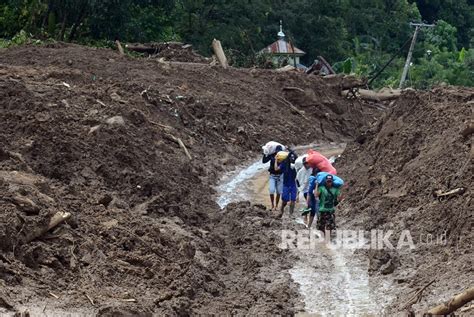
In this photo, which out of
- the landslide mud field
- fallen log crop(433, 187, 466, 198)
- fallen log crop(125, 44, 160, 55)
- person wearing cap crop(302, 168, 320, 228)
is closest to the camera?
the landslide mud field

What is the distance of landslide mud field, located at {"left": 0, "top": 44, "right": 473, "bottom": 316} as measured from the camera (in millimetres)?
12203

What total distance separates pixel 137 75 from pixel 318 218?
12978mm

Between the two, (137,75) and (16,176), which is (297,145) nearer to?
(137,75)

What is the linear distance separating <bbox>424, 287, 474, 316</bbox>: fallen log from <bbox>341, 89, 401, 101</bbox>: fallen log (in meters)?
25.0

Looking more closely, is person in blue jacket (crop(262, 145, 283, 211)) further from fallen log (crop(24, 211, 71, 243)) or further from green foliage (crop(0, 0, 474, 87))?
green foliage (crop(0, 0, 474, 87))

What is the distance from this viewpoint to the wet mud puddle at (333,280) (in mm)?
13297

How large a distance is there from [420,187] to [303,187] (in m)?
2.01

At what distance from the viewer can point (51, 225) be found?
1274cm

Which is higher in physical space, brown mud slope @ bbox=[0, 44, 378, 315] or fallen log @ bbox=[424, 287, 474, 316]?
fallen log @ bbox=[424, 287, 474, 316]

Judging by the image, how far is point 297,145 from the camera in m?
29.8

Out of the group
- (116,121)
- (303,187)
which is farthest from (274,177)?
(116,121)

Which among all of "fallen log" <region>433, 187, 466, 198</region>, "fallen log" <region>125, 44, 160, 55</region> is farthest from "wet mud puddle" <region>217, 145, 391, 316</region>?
"fallen log" <region>125, 44, 160, 55</region>

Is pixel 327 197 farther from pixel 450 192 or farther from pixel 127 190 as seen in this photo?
pixel 127 190

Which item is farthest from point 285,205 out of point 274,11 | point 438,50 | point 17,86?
point 438,50
